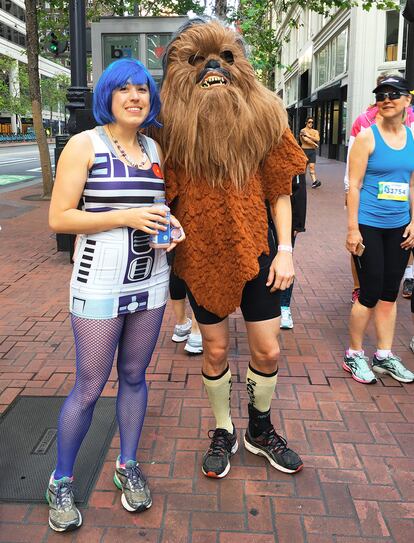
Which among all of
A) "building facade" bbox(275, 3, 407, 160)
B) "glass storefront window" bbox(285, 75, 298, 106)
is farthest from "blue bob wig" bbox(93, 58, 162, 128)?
"glass storefront window" bbox(285, 75, 298, 106)

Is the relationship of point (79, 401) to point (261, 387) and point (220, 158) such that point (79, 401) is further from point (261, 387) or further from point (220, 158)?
point (220, 158)

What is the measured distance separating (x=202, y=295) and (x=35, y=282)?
4303 millimetres

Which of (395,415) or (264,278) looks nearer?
(264,278)

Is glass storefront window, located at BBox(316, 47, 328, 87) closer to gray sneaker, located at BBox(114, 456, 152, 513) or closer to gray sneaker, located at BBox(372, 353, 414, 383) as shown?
gray sneaker, located at BBox(372, 353, 414, 383)

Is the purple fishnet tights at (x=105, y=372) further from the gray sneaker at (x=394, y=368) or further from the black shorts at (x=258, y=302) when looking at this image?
the gray sneaker at (x=394, y=368)

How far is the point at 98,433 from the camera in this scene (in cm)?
294

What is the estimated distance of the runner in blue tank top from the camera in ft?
10.8

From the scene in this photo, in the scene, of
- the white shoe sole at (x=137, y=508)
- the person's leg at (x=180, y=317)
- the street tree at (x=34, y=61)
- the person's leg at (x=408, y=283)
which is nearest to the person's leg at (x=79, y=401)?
the white shoe sole at (x=137, y=508)

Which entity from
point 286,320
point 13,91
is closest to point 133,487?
point 286,320

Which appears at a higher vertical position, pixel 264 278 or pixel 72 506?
pixel 264 278

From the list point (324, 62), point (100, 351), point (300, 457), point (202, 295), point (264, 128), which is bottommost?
point (300, 457)

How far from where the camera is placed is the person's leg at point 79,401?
2.11 metres

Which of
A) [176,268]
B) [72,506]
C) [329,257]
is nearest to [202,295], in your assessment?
[176,268]

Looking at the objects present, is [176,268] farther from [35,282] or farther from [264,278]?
[35,282]
